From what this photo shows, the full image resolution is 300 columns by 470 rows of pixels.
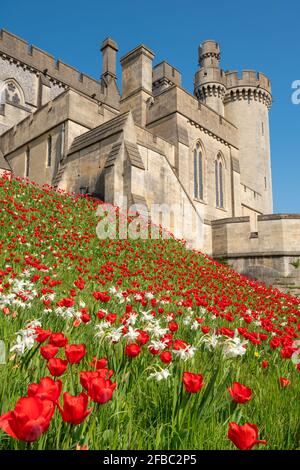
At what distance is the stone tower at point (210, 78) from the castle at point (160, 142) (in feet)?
0.35

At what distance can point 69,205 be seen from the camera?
43.1 ft

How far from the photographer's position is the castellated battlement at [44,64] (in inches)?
1180

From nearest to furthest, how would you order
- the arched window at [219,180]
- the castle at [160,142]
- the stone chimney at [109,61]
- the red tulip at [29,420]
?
the red tulip at [29,420], the castle at [160,142], the arched window at [219,180], the stone chimney at [109,61]

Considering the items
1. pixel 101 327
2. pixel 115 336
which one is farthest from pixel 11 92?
pixel 115 336

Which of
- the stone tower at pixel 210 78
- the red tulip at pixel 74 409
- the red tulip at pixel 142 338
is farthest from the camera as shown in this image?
the stone tower at pixel 210 78

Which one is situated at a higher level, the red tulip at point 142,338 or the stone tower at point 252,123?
the stone tower at point 252,123

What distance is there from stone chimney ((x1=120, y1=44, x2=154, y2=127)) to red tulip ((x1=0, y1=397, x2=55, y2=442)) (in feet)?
80.2

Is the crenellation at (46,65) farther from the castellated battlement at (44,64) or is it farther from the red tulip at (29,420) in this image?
the red tulip at (29,420)

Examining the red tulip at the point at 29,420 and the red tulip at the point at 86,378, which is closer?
the red tulip at the point at 29,420

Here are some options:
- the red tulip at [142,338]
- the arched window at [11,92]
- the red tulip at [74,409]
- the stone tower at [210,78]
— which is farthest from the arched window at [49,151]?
the red tulip at [74,409]

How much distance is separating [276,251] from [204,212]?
8.16m

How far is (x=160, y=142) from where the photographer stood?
67.1ft
